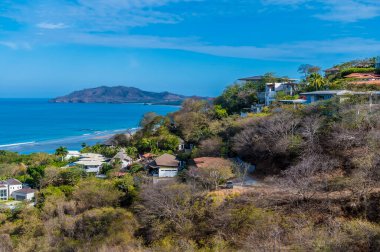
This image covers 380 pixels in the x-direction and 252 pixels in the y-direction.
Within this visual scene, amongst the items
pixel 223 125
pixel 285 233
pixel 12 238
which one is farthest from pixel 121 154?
pixel 285 233

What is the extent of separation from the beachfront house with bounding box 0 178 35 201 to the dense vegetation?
10.4ft

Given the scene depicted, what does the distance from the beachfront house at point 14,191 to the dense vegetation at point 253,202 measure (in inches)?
125

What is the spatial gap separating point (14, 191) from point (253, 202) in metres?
22.4

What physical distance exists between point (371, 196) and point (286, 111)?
424 inches

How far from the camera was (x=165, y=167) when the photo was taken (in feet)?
93.7

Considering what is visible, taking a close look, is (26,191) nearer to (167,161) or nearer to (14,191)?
(14,191)

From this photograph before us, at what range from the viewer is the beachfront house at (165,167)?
28.2 m

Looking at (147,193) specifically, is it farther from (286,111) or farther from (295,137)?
(286,111)

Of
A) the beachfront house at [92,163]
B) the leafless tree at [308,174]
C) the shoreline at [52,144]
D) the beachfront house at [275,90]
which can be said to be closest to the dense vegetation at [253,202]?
the leafless tree at [308,174]

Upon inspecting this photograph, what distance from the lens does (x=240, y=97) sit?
39.9m

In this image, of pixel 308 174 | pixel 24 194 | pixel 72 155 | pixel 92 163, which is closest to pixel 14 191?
pixel 24 194

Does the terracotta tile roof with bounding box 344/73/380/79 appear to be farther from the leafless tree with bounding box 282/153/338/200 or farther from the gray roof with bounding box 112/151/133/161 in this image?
the gray roof with bounding box 112/151/133/161

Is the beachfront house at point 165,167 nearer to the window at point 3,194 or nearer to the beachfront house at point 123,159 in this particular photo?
the beachfront house at point 123,159

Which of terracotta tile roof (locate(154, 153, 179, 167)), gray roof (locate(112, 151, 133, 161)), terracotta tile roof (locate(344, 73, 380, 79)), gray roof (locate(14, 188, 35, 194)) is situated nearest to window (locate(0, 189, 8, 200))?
Answer: gray roof (locate(14, 188, 35, 194))
